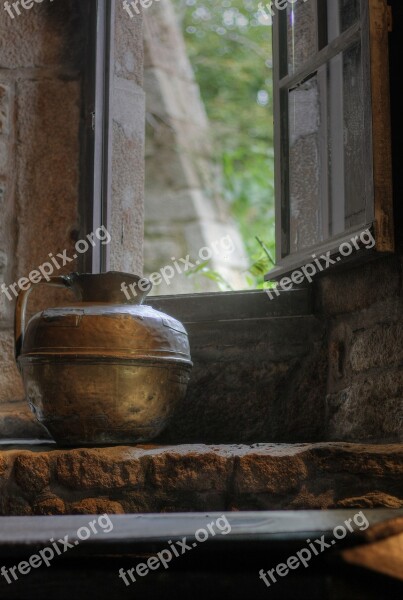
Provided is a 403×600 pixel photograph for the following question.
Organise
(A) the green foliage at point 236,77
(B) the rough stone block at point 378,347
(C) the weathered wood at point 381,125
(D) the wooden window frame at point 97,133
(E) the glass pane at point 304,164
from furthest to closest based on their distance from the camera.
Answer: (A) the green foliage at point 236,77 < (D) the wooden window frame at point 97,133 < (E) the glass pane at point 304,164 < (B) the rough stone block at point 378,347 < (C) the weathered wood at point 381,125

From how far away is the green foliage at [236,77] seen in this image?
24.5 feet

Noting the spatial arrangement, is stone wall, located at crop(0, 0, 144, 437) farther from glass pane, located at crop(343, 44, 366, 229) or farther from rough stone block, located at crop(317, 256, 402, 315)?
glass pane, located at crop(343, 44, 366, 229)

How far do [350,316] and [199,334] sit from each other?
476mm

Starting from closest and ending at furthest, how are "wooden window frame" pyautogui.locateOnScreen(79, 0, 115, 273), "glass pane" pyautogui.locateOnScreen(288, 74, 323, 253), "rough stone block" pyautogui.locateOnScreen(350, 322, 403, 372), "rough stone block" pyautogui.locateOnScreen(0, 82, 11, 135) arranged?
1. "rough stone block" pyautogui.locateOnScreen(350, 322, 403, 372)
2. "glass pane" pyautogui.locateOnScreen(288, 74, 323, 253)
3. "wooden window frame" pyautogui.locateOnScreen(79, 0, 115, 273)
4. "rough stone block" pyautogui.locateOnScreen(0, 82, 11, 135)

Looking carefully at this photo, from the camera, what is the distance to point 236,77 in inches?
305

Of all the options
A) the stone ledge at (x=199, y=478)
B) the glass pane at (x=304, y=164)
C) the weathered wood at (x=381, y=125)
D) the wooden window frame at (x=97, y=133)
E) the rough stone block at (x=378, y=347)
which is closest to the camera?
the stone ledge at (x=199, y=478)

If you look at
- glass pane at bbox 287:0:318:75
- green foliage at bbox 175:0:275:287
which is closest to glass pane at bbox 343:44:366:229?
glass pane at bbox 287:0:318:75

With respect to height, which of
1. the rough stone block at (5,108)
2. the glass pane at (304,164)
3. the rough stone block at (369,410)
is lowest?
the rough stone block at (369,410)

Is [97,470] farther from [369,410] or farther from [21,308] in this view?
[369,410]

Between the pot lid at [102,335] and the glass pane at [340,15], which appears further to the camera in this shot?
the glass pane at [340,15]

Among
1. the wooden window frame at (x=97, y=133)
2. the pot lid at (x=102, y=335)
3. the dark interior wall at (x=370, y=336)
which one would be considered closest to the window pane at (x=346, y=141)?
the dark interior wall at (x=370, y=336)

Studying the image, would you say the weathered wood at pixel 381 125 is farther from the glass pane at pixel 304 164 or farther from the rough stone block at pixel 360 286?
the glass pane at pixel 304 164

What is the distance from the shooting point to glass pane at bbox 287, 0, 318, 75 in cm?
232

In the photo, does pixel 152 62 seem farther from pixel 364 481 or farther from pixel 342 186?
pixel 364 481
